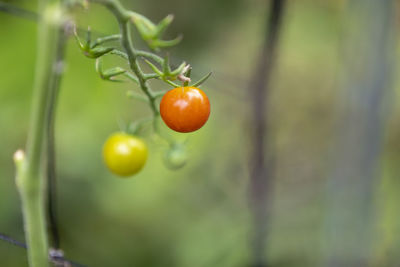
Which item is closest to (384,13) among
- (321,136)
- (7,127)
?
(7,127)

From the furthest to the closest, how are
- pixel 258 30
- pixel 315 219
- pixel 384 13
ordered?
1. pixel 258 30
2. pixel 315 219
3. pixel 384 13

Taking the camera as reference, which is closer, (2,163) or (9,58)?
(2,163)

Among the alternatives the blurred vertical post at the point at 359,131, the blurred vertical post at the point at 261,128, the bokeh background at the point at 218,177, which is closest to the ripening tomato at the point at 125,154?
the bokeh background at the point at 218,177

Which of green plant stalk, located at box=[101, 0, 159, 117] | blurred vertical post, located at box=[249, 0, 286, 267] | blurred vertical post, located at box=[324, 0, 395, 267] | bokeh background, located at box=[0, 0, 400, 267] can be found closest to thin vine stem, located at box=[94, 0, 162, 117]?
green plant stalk, located at box=[101, 0, 159, 117]

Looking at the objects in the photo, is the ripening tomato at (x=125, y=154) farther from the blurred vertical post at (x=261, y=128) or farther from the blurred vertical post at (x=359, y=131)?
the blurred vertical post at (x=359, y=131)

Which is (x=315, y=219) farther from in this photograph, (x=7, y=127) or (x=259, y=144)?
(x=7, y=127)

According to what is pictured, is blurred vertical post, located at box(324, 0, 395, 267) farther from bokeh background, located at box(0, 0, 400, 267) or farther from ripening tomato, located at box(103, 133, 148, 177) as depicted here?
ripening tomato, located at box(103, 133, 148, 177)
